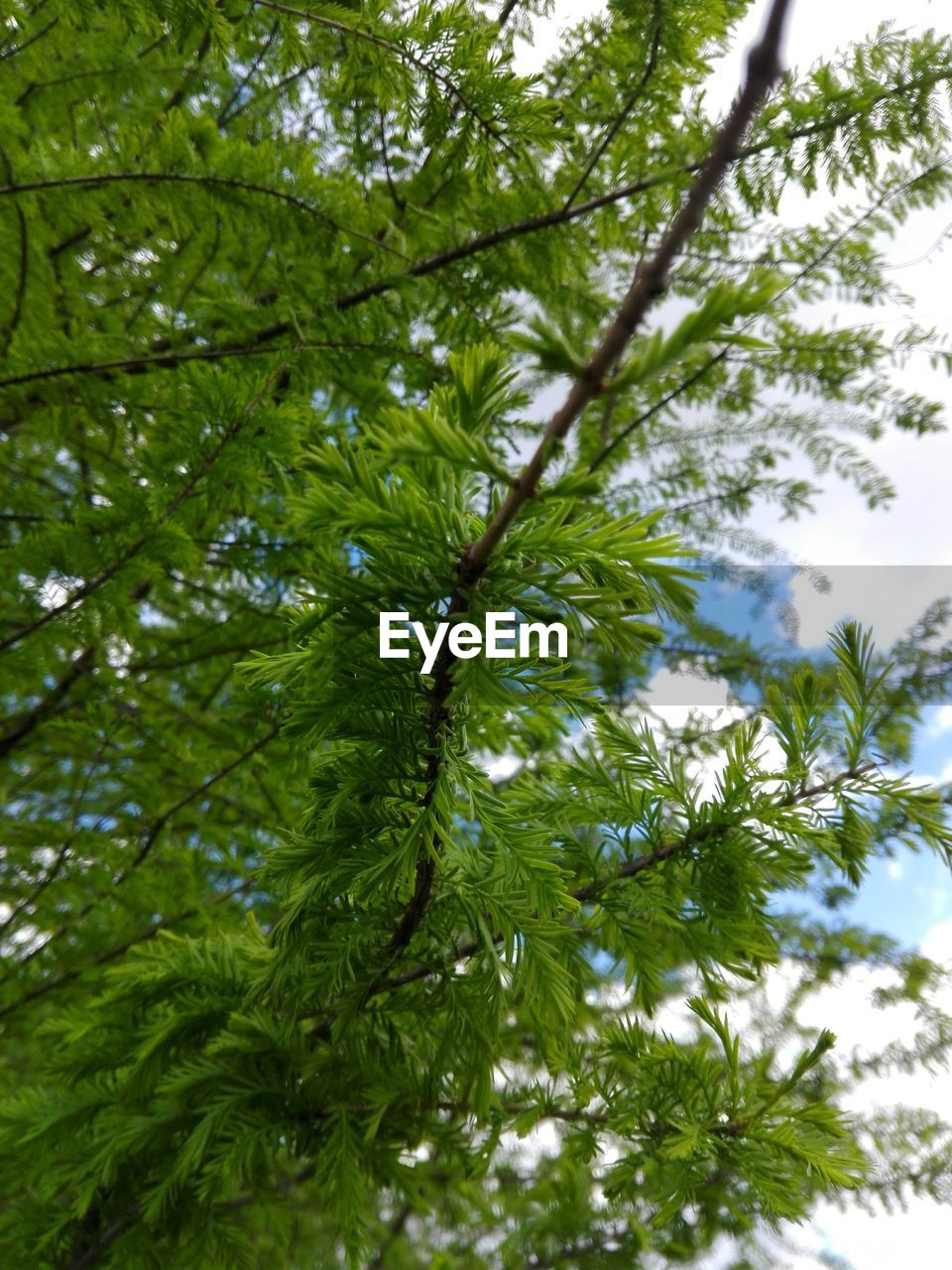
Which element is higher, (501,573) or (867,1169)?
(501,573)

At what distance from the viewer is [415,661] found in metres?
0.58

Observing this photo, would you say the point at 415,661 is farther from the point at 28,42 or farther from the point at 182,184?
the point at 28,42

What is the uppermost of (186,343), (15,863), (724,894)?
(186,343)

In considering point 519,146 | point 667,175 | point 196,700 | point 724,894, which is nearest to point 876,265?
point 667,175

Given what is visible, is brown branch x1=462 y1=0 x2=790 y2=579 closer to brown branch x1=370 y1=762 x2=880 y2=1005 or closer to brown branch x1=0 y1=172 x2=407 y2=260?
brown branch x1=370 y1=762 x2=880 y2=1005

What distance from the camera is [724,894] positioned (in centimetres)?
71

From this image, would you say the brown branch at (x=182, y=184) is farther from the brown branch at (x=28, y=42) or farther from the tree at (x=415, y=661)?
the brown branch at (x=28, y=42)

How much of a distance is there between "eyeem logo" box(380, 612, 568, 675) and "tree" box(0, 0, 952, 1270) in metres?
0.01

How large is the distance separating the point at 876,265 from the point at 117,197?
4.56ft

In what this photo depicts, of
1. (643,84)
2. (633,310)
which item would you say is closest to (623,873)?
(633,310)

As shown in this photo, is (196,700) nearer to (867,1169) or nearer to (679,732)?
(679,732)

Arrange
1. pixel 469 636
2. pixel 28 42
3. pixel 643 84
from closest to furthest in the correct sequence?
pixel 469 636 < pixel 643 84 < pixel 28 42

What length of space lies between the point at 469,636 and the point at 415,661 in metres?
0.06

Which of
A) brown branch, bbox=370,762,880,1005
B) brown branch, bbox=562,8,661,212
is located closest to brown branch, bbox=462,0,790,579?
brown branch, bbox=370,762,880,1005
